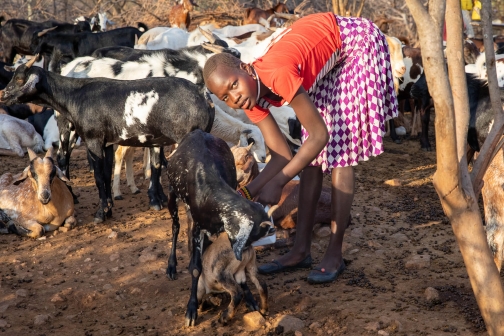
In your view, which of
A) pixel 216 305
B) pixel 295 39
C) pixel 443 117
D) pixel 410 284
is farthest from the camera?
pixel 410 284

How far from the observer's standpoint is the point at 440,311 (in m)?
4.13

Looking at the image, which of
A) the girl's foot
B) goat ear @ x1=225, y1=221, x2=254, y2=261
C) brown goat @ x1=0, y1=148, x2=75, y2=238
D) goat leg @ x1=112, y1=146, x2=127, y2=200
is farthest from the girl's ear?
goat leg @ x1=112, y1=146, x2=127, y2=200

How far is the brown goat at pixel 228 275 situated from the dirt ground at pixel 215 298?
138mm

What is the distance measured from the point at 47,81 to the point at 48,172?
95 cm

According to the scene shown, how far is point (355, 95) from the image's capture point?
424 centimetres

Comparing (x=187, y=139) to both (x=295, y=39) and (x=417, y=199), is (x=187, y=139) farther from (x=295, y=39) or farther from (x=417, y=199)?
(x=417, y=199)

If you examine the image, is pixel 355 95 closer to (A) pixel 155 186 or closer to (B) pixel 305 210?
(B) pixel 305 210

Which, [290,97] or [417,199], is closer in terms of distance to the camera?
[290,97]

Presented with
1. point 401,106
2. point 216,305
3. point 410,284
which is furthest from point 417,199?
point 401,106

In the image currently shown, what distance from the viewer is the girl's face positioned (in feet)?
11.8

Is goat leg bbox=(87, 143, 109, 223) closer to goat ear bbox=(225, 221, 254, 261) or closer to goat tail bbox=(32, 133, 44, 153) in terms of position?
goat ear bbox=(225, 221, 254, 261)

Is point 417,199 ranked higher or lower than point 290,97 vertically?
lower

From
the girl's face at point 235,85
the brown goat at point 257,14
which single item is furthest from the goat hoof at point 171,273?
the brown goat at point 257,14

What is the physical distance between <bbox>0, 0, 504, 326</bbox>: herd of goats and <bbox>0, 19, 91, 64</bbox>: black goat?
429cm
